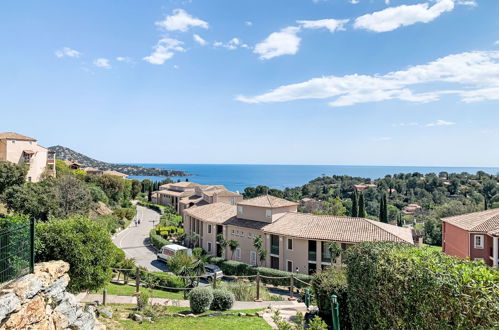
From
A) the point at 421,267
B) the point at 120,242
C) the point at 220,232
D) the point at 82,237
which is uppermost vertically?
the point at 421,267

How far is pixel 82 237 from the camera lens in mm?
11461

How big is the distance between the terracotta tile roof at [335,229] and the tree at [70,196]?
999 inches

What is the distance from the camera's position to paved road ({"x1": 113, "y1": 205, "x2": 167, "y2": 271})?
32906 millimetres

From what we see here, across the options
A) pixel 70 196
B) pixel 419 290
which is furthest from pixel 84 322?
pixel 70 196

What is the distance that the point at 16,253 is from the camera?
8148 millimetres

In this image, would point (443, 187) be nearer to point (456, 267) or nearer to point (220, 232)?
point (220, 232)

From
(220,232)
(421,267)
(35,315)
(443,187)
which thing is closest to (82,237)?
(35,315)

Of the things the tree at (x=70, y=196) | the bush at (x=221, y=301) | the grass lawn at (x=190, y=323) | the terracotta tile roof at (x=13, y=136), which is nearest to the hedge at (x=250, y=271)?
the bush at (x=221, y=301)

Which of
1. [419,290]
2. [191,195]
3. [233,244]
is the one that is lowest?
[233,244]

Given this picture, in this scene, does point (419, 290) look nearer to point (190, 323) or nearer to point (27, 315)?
point (27, 315)

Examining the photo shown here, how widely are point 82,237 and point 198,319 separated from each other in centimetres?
550

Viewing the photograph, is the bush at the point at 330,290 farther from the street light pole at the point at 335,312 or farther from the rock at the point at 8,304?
the rock at the point at 8,304

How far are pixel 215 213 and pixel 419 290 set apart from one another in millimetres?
34551

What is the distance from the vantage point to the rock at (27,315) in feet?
20.9
